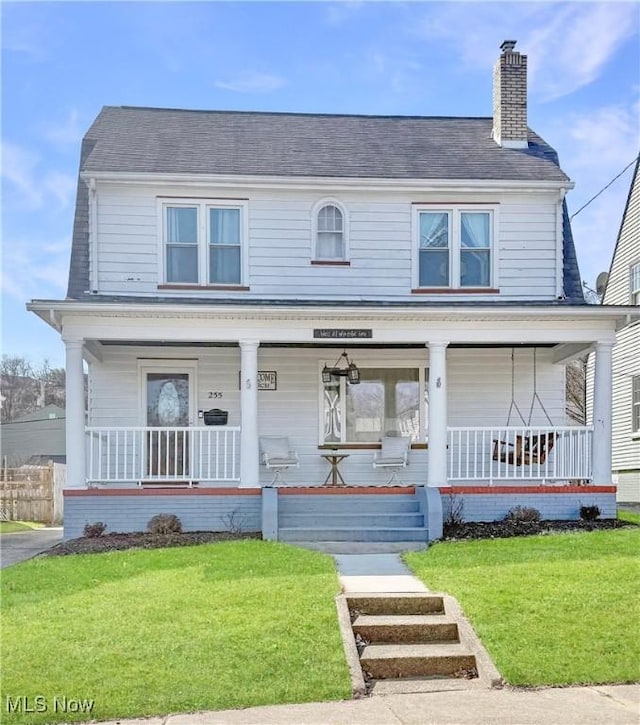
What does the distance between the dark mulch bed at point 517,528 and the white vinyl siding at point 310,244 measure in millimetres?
4059

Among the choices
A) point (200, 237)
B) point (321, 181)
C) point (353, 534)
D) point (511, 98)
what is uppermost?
point (511, 98)

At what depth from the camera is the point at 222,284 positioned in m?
13.0

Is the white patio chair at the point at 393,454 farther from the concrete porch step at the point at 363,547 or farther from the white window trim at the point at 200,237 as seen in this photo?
the white window trim at the point at 200,237

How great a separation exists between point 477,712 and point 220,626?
2304 mm

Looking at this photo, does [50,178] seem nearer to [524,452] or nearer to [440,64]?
[440,64]

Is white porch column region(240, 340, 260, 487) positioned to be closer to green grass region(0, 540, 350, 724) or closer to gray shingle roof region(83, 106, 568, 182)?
green grass region(0, 540, 350, 724)

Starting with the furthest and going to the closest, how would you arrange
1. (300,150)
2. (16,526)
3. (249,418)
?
1. (16,526)
2. (300,150)
3. (249,418)

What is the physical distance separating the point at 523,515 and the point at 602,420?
200cm

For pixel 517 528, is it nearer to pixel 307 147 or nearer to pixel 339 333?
pixel 339 333

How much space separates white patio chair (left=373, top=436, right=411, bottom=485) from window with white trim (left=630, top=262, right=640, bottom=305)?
9.71m

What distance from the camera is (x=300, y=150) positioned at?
1409 cm

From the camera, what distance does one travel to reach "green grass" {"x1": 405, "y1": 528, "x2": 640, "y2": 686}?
5.60m

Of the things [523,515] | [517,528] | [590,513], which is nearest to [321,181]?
[523,515]

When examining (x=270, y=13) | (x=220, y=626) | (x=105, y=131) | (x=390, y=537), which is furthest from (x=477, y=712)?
(x=105, y=131)
